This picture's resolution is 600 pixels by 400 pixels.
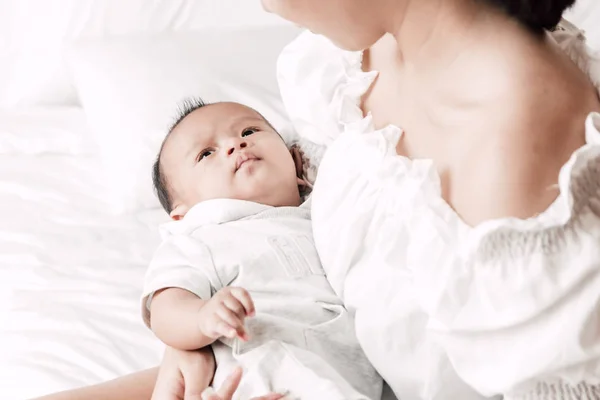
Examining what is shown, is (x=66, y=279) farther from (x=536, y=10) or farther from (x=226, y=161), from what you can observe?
(x=536, y=10)

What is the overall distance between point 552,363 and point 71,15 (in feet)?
4.53

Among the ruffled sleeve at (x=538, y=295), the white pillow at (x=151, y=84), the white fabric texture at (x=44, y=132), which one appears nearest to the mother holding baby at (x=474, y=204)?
the ruffled sleeve at (x=538, y=295)

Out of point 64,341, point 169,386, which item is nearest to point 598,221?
point 169,386

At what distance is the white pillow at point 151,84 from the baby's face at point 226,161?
250 mm

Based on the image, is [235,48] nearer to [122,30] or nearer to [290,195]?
[122,30]

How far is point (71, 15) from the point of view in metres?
1.68

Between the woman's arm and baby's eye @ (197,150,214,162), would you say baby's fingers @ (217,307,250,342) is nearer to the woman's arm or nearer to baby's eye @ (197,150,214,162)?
the woman's arm

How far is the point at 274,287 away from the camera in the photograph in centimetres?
94

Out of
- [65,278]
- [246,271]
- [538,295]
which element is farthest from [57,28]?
[538,295]

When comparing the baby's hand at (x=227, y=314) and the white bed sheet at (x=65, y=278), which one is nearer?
the baby's hand at (x=227, y=314)

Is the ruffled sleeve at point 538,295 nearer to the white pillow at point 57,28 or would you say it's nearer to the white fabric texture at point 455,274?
the white fabric texture at point 455,274

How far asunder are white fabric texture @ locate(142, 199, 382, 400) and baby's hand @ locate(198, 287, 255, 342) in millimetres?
39

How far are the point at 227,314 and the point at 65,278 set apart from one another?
0.49 metres

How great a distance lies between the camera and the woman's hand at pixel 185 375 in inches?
35.0
